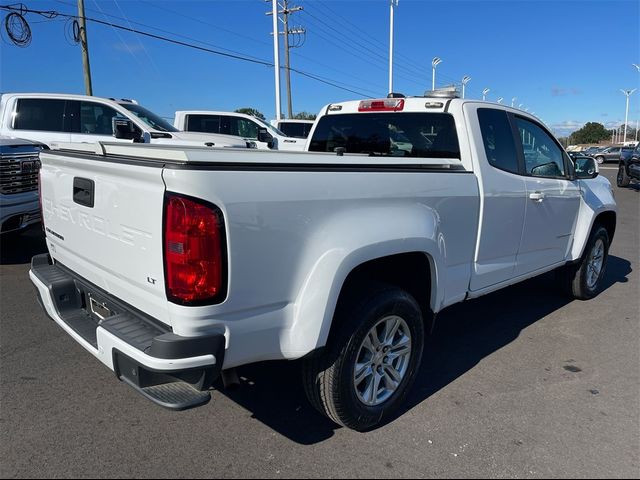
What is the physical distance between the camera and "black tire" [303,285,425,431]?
2578 millimetres

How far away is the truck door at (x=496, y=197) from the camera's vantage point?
11.3 ft

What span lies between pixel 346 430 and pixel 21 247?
623cm

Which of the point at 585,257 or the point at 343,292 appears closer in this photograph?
the point at 343,292

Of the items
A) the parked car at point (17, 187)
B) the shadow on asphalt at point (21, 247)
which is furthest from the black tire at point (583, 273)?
the shadow on asphalt at point (21, 247)

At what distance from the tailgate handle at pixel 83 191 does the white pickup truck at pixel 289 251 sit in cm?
2

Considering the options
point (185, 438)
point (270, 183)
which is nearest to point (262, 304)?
point (270, 183)

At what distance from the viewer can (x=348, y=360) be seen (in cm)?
261

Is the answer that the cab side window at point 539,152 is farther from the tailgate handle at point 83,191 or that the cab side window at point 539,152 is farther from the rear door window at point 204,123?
the rear door window at point 204,123

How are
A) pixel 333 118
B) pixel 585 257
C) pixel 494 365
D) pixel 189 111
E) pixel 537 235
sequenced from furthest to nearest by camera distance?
1. pixel 189 111
2. pixel 585 257
3. pixel 333 118
4. pixel 537 235
5. pixel 494 365

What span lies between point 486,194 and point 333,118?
5.60ft

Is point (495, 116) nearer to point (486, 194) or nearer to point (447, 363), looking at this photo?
→ point (486, 194)

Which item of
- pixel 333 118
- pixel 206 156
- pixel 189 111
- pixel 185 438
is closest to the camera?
pixel 206 156

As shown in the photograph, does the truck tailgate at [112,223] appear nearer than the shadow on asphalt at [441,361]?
Yes

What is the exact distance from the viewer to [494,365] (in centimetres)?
A: 375
